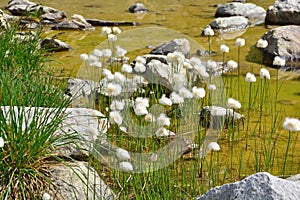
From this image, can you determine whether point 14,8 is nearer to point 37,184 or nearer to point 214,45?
point 214,45

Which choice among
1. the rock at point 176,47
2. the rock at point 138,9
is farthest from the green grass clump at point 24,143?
the rock at point 138,9

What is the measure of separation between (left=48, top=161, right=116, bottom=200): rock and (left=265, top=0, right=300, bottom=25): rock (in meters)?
7.28

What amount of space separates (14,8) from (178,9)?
349cm

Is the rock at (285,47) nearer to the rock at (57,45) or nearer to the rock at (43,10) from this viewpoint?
the rock at (57,45)

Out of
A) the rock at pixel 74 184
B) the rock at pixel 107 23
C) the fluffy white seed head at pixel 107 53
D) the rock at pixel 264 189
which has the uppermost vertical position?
the fluffy white seed head at pixel 107 53

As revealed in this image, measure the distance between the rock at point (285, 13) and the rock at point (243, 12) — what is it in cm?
58

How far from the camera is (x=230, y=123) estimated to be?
4.85 m

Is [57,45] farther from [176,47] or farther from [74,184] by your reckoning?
[74,184]

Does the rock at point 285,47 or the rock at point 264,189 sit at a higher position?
the rock at point 264,189

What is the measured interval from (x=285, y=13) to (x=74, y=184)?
749cm

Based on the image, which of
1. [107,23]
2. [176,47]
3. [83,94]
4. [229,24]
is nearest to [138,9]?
[107,23]

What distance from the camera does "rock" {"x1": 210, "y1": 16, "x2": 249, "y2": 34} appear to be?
32.0 ft

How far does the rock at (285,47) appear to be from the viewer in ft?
24.7

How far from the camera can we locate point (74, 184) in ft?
10.9
